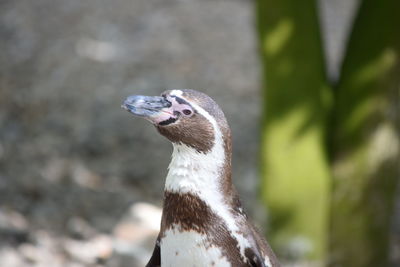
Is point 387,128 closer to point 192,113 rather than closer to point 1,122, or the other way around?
point 192,113

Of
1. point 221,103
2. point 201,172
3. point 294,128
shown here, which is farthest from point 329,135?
point 221,103

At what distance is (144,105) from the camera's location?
1.53 meters

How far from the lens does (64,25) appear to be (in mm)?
5992

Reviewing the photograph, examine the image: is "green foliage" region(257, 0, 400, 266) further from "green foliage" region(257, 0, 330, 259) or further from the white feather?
the white feather

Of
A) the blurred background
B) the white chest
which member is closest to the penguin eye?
the white chest

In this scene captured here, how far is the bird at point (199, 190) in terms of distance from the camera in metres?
1.56

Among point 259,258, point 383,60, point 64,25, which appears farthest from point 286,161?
point 64,25

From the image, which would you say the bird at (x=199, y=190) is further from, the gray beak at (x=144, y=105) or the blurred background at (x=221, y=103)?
the blurred background at (x=221, y=103)

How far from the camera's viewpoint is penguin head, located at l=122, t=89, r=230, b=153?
1.54m

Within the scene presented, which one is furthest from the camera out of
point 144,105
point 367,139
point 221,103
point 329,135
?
point 221,103

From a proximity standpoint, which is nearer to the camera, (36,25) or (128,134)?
(128,134)

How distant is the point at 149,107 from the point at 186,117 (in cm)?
7

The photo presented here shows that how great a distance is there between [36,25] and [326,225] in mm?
3449

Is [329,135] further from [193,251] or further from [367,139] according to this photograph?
[193,251]
